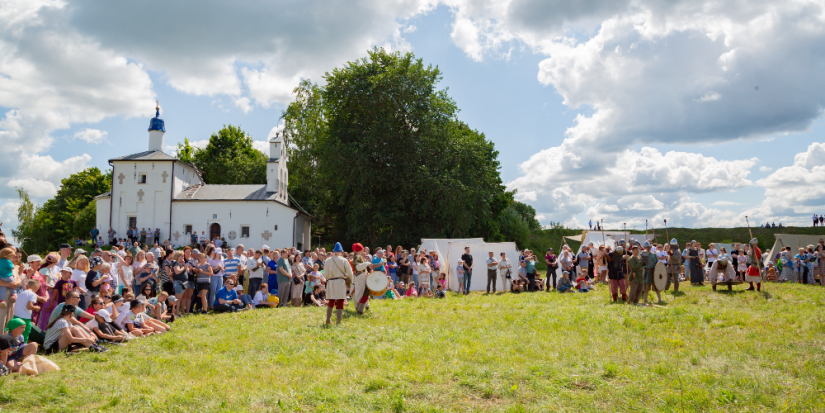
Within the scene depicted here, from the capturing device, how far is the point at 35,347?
20.5 ft

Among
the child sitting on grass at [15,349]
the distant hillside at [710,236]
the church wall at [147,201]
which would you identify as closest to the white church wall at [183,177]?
the church wall at [147,201]


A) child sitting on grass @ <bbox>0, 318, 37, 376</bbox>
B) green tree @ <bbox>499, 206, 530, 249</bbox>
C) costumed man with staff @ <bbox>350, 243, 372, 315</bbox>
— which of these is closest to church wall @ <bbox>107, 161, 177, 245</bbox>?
green tree @ <bbox>499, 206, 530, 249</bbox>

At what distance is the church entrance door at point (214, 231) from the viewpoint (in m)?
36.9

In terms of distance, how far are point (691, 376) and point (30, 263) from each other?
31.7 ft

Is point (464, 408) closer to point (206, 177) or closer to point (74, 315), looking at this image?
point (74, 315)

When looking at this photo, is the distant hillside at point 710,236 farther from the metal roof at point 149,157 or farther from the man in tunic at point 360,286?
the man in tunic at point 360,286

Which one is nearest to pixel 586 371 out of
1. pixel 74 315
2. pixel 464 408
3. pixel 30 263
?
pixel 464 408

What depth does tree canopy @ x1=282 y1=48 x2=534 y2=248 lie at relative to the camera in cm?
2833

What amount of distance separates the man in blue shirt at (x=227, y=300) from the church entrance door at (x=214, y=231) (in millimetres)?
26542

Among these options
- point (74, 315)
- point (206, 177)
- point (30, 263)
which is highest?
point (206, 177)

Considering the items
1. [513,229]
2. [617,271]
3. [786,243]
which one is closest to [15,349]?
[617,271]

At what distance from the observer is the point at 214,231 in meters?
37.0

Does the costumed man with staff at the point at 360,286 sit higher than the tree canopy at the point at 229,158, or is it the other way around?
the tree canopy at the point at 229,158

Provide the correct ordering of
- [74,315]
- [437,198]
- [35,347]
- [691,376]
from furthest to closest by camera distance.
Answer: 1. [437,198]
2. [74,315]
3. [35,347]
4. [691,376]
